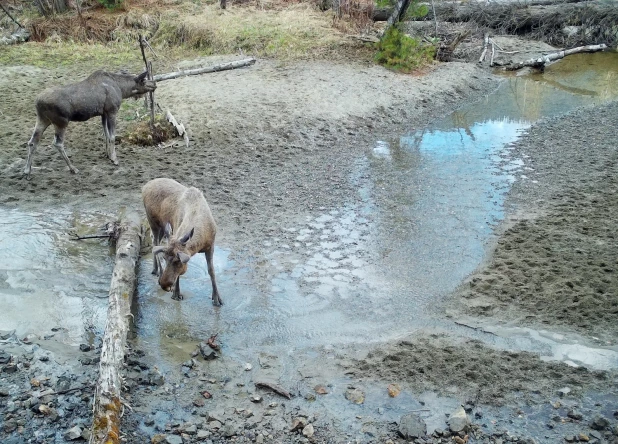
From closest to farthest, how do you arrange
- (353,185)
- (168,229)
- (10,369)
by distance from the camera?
(10,369) → (168,229) → (353,185)

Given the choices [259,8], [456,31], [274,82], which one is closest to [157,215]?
[274,82]

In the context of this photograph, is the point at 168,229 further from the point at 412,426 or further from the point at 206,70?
the point at 206,70

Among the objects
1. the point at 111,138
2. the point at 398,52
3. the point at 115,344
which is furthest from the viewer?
the point at 398,52

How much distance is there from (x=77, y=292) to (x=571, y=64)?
1764 centimetres

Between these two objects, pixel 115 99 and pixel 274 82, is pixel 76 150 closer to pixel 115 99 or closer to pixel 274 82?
pixel 115 99

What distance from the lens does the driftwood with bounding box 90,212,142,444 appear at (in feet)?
14.4

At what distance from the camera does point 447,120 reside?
13.7m

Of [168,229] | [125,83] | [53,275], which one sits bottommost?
[53,275]

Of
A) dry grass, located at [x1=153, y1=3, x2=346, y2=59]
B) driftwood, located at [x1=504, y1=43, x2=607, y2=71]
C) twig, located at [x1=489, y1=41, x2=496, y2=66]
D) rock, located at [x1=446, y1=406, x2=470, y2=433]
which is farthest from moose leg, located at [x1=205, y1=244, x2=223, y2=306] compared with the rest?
driftwood, located at [x1=504, y1=43, x2=607, y2=71]

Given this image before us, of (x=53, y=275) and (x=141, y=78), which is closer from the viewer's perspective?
(x=53, y=275)

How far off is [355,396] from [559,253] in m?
3.63

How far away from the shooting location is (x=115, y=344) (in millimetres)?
5168

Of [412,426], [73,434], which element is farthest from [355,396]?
[73,434]

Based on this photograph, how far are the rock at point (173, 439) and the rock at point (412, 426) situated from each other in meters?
1.76
